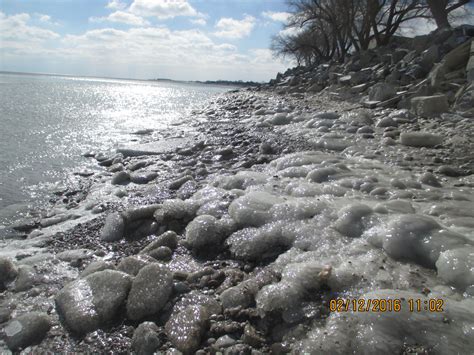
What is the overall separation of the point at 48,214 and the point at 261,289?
10.3 ft

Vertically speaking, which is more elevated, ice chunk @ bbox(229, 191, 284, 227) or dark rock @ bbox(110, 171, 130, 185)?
ice chunk @ bbox(229, 191, 284, 227)

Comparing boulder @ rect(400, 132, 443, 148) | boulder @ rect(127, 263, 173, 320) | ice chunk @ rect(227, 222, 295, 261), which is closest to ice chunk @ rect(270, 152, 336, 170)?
boulder @ rect(400, 132, 443, 148)

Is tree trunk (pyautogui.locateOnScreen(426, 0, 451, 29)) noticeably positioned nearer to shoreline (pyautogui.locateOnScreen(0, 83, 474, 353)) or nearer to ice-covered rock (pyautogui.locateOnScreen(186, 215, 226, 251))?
→ shoreline (pyautogui.locateOnScreen(0, 83, 474, 353))

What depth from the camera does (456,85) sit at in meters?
6.50

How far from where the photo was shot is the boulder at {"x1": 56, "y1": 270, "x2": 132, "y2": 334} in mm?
2020

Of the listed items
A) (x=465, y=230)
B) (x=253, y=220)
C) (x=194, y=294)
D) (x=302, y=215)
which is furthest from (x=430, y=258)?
(x=194, y=294)

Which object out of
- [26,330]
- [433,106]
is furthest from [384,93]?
[26,330]

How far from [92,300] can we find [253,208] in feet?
5.01

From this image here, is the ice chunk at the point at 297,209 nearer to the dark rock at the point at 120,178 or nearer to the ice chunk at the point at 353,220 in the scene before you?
the ice chunk at the point at 353,220

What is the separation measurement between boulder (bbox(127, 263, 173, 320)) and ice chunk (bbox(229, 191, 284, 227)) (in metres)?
0.91

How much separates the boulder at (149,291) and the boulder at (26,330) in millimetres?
518

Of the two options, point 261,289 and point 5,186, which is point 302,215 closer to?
point 261,289
